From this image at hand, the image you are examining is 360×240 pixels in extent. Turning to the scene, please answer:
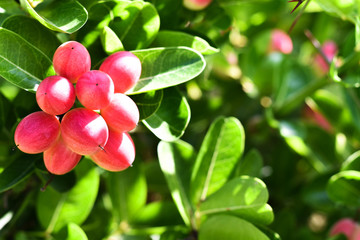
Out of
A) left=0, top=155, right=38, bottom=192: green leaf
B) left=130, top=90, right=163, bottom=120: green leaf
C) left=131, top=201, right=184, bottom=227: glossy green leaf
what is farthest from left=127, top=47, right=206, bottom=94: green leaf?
left=131, top=201, right=184, bottom=227: glossy green leaf

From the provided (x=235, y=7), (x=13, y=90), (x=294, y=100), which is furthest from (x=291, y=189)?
(x=13, y=90)

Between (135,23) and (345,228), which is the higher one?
(135,23)

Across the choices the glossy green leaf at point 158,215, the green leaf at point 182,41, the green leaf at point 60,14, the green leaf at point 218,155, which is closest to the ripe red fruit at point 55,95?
the green leaf at point 60,14

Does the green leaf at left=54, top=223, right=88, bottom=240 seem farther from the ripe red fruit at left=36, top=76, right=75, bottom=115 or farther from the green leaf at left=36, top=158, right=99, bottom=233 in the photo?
the ripe red fruit at left=36, top=76, right=75, bottom=115

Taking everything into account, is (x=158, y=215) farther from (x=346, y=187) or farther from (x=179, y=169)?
(x=346, y=187)

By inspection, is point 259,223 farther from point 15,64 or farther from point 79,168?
point 15,64

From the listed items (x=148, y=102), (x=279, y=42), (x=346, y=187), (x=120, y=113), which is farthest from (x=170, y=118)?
(x=279, y=42)
